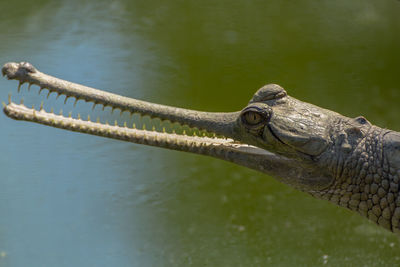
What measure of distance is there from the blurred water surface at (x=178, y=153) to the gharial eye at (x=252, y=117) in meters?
1.63

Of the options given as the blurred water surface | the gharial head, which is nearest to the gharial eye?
the gharial head

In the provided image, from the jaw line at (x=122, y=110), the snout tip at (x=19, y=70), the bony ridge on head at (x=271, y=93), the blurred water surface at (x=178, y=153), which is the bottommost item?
the blurred water surface at (x=178, y=153)

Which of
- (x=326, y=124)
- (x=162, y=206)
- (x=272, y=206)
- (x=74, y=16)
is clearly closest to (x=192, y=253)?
(x=162, y=206)

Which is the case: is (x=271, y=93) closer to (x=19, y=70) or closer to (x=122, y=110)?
(x=122, y=110)

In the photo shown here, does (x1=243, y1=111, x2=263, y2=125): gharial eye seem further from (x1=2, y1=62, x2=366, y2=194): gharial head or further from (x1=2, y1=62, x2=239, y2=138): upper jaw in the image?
(x1=2, y1=62, x2=239, y2=138): upper jaw

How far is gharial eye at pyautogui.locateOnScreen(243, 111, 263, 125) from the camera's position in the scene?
Answer: 332cm

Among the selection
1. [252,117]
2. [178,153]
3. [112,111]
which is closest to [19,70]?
[112,111]

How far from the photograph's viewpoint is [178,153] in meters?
5.86

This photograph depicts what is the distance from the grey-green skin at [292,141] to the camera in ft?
10.7

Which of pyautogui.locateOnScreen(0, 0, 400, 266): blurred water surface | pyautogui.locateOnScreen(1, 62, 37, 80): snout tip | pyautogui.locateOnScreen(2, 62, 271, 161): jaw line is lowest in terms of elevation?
pyautogui.locateOnScreen(0, 0, 400, 266): blurred water surface

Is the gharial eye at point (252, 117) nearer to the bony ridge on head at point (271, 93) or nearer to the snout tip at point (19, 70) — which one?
the bony ridge on head at point (271, 93)

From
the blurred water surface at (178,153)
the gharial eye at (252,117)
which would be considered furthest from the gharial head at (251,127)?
the blurred water surface at (178,153)

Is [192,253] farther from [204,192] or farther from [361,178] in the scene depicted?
[361,178]

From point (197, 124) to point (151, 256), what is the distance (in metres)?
1.60
